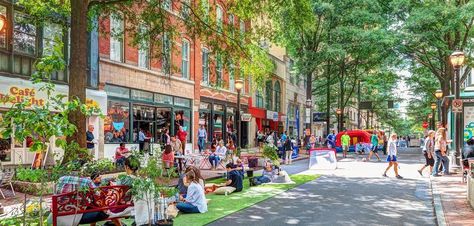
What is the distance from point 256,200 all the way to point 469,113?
15.3m

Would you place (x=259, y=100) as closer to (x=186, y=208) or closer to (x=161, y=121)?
(x=161, y=121)

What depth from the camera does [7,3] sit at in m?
18.1

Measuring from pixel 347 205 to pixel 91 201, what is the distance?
20.7ft

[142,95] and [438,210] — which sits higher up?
[142,95]

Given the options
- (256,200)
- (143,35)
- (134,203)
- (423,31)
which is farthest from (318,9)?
(134,203)

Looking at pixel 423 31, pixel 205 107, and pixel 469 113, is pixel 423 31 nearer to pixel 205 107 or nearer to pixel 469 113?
pixel 469 113

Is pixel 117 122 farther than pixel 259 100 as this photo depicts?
No

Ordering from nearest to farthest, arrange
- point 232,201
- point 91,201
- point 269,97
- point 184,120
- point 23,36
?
point 91,201 < point 232,201 < point 23,36 < point 184,120 < point 269,97

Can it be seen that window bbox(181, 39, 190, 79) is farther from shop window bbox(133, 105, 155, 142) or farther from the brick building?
shop window bbox(133, 105, 155, 142)

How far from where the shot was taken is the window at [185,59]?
3055 cm

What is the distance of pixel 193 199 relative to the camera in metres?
10.6

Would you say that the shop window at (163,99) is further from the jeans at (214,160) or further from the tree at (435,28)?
the tree at (435,28)

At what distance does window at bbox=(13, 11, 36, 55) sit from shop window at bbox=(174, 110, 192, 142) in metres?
11.6

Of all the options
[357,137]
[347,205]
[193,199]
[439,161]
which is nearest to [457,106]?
[439,161]
